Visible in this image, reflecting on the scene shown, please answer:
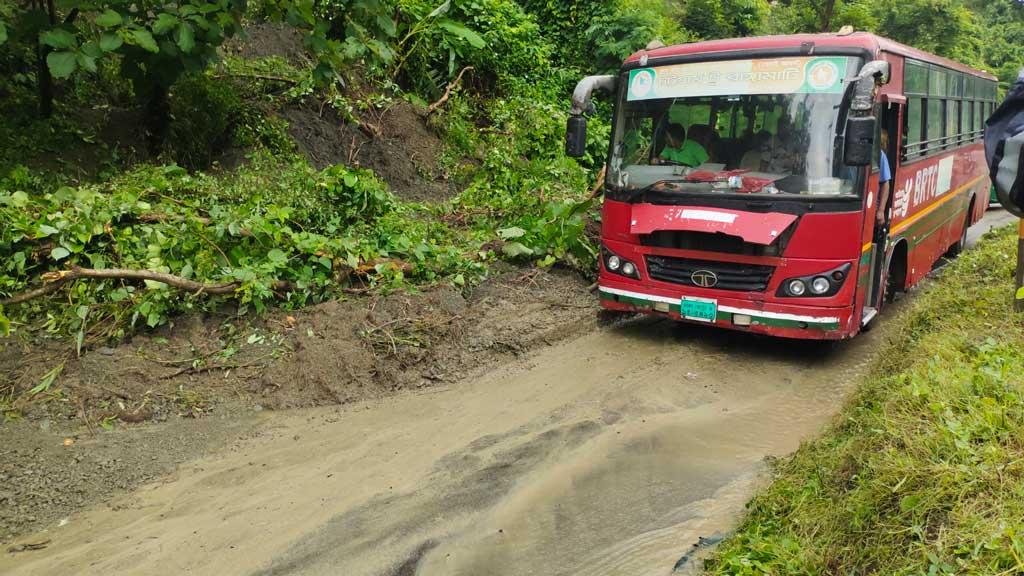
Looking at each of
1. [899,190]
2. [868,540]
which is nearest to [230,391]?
[868,540]

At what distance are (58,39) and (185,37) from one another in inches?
40.2

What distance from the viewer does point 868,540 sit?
3326 mm

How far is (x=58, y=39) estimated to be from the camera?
6.68m

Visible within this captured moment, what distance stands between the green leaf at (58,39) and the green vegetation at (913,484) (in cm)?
648

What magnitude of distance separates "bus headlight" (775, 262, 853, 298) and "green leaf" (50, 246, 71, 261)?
6.03 m

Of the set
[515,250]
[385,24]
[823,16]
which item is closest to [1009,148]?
[385,24]

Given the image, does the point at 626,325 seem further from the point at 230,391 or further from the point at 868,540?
the point at 868,540

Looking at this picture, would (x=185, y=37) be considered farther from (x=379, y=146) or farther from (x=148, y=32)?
(x=379, y=146)

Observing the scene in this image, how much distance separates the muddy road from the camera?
13.5 feet

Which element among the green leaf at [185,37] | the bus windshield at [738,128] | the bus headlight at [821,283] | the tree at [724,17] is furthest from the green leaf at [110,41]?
the tree at [724,17]

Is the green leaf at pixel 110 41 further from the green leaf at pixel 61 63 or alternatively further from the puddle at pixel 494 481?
the puddle at pixel 494 481

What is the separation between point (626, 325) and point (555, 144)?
Answer: 18.8 feet

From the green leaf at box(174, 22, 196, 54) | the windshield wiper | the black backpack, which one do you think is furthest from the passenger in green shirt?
the green leaf at box(174, 22, 196, 54)

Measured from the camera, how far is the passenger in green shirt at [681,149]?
7.25 metres
